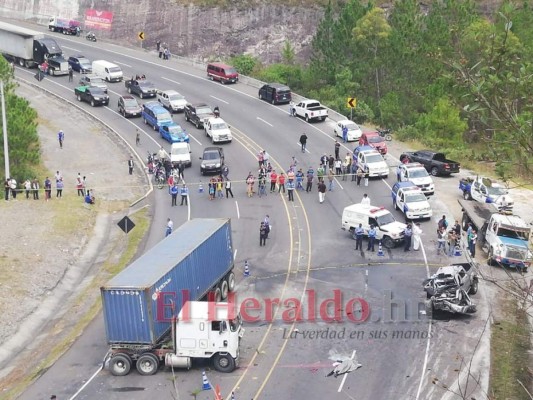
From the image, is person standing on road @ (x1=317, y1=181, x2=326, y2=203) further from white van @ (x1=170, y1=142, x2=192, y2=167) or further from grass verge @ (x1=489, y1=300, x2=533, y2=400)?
grass verge @ (x1=489, y1=300, x2=533, y2=400)

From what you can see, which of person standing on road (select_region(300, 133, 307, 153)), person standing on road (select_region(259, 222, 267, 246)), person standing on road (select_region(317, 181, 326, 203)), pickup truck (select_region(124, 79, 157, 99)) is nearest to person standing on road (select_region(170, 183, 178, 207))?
person standing on road (select_region(317, 181, 326, 203))

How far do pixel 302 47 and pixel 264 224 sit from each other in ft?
171

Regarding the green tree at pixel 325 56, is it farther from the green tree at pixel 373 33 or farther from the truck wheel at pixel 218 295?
the truck wheel at pixel 218 295

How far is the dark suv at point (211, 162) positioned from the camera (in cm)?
5225

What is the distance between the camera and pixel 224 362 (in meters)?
27.6

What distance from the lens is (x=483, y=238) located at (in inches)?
1560

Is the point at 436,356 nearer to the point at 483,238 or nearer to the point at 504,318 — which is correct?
the point at 504,318

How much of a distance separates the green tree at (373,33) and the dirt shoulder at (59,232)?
2464 centimetres

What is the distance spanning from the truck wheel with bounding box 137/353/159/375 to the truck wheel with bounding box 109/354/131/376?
1.18ft

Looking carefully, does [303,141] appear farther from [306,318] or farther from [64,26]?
[64,26]

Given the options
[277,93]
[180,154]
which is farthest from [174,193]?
[277,93]

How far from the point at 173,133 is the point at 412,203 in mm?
21009

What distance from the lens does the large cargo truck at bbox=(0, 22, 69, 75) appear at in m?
76.8

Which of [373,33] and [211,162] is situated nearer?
[211,162]
